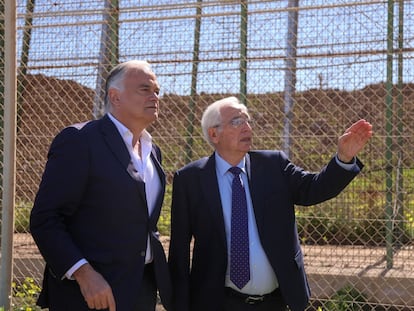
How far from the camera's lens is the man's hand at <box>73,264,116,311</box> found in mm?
2771

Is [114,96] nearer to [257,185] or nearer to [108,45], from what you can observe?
[257,185]

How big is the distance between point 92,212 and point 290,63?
2.90m

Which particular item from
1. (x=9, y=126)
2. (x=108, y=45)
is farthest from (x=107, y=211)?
(x=108, y=45)

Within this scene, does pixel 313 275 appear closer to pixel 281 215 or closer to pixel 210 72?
pixel 210 72

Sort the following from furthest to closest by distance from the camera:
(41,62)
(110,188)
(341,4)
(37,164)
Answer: (37,164) < (41,62) < (341,4) < (110,188)

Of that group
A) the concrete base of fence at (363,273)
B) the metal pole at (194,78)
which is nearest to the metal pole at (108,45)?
the metal pole at (194,78)

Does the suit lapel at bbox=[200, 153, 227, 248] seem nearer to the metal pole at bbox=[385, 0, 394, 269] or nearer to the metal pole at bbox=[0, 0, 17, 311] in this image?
the metal pole at bbox=[0, 0, 17, 311]

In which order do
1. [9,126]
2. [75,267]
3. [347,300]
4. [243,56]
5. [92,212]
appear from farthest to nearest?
[243,56] < [347,300] < [9,126] < [92,212] < [75,267]

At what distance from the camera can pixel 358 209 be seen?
622 cm

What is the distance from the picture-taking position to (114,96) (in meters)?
3.10

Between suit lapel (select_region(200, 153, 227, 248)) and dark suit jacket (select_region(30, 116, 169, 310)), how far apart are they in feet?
1.23

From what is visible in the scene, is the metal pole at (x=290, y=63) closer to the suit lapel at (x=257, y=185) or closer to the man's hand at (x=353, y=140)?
the suit lapel at (x=257, y=185)

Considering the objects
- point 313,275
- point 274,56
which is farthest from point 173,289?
point 274,56

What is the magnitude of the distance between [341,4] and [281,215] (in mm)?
2277
